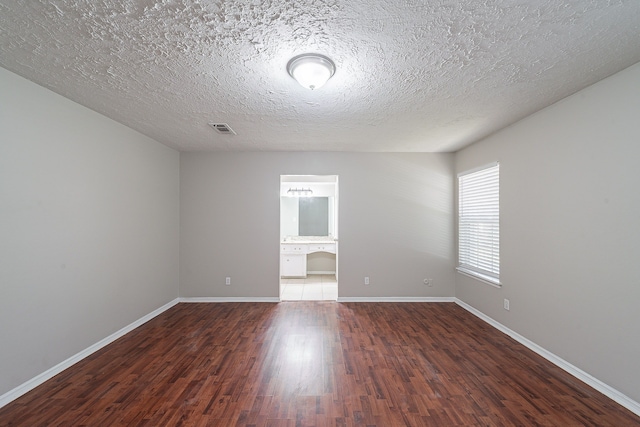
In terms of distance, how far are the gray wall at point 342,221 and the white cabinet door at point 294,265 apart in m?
1.82

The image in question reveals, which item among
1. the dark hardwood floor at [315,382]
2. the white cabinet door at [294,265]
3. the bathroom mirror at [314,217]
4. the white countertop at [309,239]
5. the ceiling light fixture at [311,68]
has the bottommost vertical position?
the dark hardwood floor at [315,382]

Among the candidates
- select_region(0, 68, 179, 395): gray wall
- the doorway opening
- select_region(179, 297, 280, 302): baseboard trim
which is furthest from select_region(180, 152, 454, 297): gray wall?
the doorway opening

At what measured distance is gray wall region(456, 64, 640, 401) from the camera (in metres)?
2.05

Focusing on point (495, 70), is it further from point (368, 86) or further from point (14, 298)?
point (14, 298)

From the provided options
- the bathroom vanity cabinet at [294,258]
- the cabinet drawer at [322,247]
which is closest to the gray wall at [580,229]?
the cabinet drawer at [322,247]

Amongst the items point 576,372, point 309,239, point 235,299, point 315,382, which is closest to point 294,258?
point 309,239

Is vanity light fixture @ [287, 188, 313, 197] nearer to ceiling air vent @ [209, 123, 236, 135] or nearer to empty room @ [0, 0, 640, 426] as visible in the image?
empty room @ [0, 0, 640, 426]

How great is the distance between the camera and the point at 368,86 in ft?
7.73

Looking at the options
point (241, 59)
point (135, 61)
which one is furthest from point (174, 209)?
point (241, 59)

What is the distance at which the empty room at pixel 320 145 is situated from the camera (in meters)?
1.70

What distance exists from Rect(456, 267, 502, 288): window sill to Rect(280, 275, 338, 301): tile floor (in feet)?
7.04

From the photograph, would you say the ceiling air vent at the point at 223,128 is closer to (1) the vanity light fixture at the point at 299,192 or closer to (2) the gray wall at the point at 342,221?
(2) the gray wall at the point at 342,221

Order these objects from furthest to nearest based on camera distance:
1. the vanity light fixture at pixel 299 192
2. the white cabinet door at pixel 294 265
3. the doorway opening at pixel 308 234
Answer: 1. the vanity light fixture at pixel 299 192
2. the white cabinet door at pixel 294 265
3. the doorway opening at pixel 308 234

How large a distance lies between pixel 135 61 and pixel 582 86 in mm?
3640
